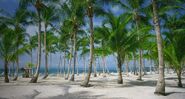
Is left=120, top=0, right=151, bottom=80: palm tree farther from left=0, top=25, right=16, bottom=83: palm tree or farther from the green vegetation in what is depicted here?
left=0, top=25, right=16, bottom=83: palm tree

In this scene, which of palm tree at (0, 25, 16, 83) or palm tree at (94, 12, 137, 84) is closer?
palm tree at (94, 12, 137, 84)

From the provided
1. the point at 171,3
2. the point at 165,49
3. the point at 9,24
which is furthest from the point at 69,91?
the point at 9,24

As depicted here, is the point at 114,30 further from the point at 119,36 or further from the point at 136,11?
the point at 136,11

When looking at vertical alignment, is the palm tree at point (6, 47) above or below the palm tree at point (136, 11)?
below

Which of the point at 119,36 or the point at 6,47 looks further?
the point at 6,47

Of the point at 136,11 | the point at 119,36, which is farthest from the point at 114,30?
the point at 136,11

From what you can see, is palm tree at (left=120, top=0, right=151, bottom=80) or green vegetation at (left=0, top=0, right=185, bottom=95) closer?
green vegetation at (left=0, top=0, right=185, bottom=95)

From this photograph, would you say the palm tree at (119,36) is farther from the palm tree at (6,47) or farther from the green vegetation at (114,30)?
the palm tree at (6,47)

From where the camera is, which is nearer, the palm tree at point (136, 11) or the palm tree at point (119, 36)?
the palm tree at point (119, 36)

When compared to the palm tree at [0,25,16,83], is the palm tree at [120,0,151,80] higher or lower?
higher

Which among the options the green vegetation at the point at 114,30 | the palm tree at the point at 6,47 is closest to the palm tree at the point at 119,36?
the green vegetation at the point at 114,30

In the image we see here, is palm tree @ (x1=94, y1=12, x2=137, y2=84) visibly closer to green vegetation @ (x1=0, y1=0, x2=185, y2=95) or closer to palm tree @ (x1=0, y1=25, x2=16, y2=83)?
green vegetation @ (x1=0, y1=0, x2=185, y2=95)

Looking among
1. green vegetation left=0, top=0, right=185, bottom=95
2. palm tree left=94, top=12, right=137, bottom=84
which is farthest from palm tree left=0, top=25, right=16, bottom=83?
palm tree left=94, top=12, right=137, bottom=84

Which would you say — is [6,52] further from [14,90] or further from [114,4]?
[114,4]
